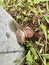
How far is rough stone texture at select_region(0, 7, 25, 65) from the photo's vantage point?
1.84 meters

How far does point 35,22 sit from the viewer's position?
6.73ft

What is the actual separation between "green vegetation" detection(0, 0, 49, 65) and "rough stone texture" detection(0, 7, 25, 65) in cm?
9

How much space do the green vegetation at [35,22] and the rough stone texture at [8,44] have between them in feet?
0.29

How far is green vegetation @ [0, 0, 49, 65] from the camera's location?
1.89 m

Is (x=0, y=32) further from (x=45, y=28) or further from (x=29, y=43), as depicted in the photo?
(x=45, y=28)

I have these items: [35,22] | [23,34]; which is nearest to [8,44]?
[23,34]

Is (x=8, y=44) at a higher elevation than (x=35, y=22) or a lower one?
lower

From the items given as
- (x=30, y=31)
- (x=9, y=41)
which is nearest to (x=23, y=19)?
(x=30, y=31)

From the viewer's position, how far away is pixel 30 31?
198cm

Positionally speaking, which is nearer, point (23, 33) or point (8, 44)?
point (8, 44)

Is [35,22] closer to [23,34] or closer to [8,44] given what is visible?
[23,34]

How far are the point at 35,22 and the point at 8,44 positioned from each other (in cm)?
36

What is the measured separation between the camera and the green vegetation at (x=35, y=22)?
6.21ft

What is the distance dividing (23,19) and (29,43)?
0.95ft
